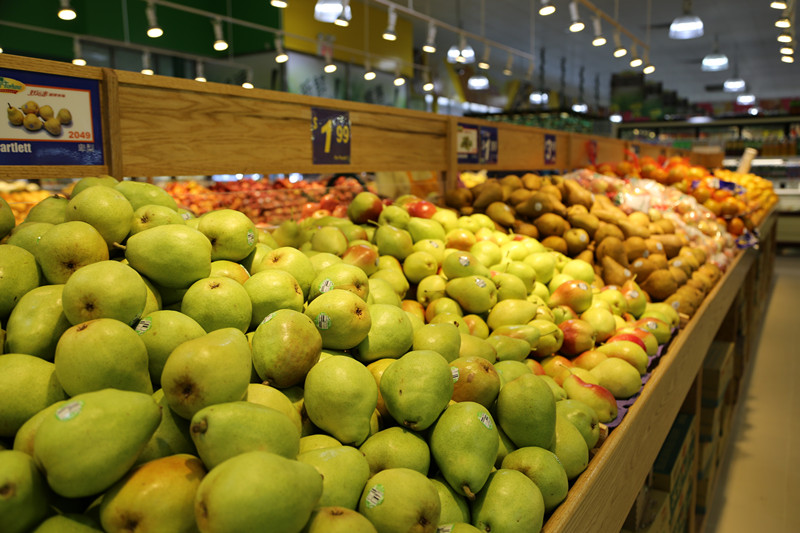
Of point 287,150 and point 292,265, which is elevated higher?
point 287,150

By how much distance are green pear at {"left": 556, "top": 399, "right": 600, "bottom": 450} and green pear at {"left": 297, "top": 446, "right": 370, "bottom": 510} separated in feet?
2.00

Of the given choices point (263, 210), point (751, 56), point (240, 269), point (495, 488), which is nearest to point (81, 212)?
point (240, 269)

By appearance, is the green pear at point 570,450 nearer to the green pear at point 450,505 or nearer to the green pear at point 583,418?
the green pear at point 583,418

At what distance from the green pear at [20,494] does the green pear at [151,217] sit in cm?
61

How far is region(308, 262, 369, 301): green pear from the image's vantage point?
1.34 meters

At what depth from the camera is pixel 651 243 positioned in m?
3.01

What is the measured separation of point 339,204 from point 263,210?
0.57 meters

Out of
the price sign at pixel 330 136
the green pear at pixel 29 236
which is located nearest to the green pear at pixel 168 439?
the green pear at pixel 29 236

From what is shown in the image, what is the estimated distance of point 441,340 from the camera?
132cm

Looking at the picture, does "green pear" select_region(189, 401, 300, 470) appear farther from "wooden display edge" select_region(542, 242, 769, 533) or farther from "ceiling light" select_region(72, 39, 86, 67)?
"ceiling light" select_region(72, 39, 86, 67)

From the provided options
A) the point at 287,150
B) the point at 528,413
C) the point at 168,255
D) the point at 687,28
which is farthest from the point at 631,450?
the point at 687,28

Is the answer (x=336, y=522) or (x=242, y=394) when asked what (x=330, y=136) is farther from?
(x=336, y=522)

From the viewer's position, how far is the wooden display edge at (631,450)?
3.73 feet

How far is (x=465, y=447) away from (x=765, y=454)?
3351mm
